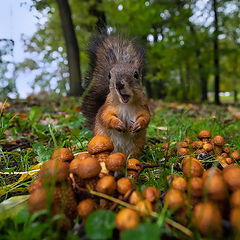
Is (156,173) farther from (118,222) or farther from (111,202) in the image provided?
(118,222)

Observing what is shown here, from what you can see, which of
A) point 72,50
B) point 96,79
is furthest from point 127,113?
point 72,50

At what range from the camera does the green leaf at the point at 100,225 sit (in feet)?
2.54

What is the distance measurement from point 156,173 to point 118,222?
0.81m

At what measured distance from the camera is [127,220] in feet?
2.42

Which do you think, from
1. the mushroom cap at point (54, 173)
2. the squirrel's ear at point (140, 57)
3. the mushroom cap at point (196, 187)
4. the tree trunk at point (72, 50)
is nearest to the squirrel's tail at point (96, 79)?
the squirrel's ear at point (140, 57)

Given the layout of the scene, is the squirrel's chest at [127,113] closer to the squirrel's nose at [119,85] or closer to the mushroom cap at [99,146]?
the squirrel's nose at [119,85]

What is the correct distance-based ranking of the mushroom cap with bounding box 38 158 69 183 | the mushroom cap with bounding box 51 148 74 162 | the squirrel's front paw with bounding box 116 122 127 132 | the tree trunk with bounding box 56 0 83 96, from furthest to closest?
the tree trunk with bounding box 56 0 83 96 < the squirrel's front paw with bounding box 116 122 127 132 < the mushroom cap with bounding box 51 148 74 162 < the mushroom cap with bounding box 38 158 69 183

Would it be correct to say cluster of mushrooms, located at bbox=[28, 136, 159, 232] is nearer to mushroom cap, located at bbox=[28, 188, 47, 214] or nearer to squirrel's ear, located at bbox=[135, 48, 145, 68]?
mushroom cap, located at bbox=[28, 188, 47, 214]

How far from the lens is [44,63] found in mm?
4332

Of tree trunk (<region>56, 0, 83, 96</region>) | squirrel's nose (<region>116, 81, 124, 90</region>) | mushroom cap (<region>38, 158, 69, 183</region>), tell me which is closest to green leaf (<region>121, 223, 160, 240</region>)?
mushroom cap (<region>38, 158, 69, 183</region>)

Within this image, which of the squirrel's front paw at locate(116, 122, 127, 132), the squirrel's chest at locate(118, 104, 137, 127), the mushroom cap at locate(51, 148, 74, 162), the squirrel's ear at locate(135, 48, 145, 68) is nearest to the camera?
the mushroom cap at locate(51, 148, 74, 162)

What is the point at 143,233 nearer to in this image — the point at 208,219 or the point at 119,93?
the point at 208,219

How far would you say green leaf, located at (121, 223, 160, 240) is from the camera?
0.68m

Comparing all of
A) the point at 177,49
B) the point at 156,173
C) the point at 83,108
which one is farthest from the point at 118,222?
the point at 177,49
